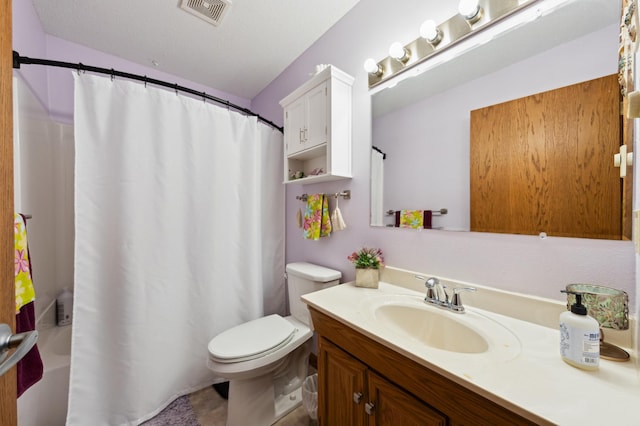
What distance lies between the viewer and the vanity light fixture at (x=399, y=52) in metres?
1.17

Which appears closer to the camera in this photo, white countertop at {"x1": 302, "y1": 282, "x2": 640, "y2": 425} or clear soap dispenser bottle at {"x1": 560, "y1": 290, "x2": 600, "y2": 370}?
white countertop at {"x1": 302, "y1": 282, "x2": 640, "y2": 425}

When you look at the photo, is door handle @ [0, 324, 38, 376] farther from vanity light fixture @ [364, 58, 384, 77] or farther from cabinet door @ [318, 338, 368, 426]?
vanity light fixture @ [364, 58, 384, 77]

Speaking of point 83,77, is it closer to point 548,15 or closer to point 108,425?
point 108,425

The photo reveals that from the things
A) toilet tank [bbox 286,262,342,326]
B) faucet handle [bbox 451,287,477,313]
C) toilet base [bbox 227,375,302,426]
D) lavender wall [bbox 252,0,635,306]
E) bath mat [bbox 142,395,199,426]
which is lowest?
bath mat [bbox 142,395,199,426]

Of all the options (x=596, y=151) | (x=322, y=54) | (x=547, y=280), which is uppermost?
(x=322, y=54)

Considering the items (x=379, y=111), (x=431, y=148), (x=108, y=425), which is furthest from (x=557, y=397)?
(x=108, y=425)

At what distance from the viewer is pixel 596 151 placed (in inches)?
28.9

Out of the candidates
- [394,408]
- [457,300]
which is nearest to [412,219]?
[457,300]

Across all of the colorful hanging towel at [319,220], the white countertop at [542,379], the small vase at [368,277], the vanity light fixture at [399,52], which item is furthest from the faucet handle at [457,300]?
the vanity light fixture at [399,52]

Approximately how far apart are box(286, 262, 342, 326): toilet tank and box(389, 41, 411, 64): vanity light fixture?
1221 millimetres

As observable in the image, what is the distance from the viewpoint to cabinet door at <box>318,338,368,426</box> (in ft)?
2.80

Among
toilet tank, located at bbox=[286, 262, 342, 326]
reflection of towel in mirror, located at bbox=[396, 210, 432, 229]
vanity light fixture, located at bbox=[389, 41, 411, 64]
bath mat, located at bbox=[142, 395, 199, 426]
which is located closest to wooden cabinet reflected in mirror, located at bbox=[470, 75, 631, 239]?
reflection of towel in mirror, located at bbox=[396, 210, 432, 229]

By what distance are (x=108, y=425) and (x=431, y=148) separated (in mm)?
2160

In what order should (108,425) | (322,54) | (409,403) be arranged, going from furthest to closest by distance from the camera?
(322,54)
(108,425)
(409,403)
